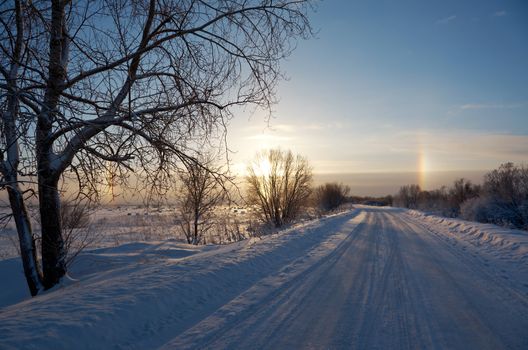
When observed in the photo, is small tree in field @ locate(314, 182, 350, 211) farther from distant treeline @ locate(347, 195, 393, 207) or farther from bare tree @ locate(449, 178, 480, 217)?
distant treeline @ locate(347, 195, 393, 207)

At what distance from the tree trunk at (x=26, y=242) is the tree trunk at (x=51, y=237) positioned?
18cm

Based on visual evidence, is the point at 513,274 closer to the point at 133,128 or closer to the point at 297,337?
the point at 297,337

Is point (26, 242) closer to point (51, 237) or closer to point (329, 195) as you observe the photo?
point (51, 237)

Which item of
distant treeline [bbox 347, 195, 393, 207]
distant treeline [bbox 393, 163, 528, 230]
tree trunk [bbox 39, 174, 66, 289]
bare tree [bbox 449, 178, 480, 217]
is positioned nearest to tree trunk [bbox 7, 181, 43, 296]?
tree trunk [bbox 39, 174, 66, 289]

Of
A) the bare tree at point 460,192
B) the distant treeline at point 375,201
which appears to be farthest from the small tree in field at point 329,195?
the distant treeline at point 375,201

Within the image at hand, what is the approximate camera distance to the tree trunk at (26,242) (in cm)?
663

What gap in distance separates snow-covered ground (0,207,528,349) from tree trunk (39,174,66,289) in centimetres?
36

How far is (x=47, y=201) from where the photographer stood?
6.89m

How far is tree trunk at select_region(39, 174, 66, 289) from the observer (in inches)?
271

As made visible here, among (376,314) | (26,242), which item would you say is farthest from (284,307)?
(26,242)

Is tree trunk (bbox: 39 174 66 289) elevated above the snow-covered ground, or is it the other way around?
tree trunk (bbox: 39 174 66 289)

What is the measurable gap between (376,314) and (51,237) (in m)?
6.86

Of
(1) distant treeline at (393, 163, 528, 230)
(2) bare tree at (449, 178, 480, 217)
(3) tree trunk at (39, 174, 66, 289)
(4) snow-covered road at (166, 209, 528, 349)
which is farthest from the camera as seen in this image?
(2) bare tree at (449, 178, 480, 217)

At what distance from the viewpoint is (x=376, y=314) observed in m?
4.68
